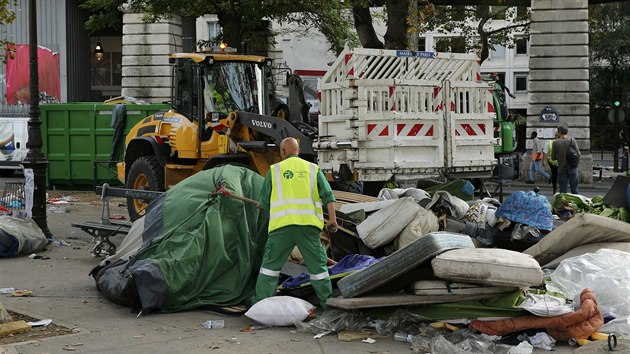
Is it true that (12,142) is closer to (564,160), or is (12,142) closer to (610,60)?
(564,160)

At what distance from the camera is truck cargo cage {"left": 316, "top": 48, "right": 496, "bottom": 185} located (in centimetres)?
1337

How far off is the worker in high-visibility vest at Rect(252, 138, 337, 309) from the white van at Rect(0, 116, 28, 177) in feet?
68.1

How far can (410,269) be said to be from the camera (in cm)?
849

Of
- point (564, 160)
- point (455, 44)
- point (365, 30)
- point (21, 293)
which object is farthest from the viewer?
point (455, 44)

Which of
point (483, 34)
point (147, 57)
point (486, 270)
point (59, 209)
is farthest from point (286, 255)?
point (483, 34)

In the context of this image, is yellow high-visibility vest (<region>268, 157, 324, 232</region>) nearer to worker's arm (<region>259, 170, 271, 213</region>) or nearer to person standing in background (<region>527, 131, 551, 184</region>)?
worker's arm (<region>259, 170, 271, 213</region>)

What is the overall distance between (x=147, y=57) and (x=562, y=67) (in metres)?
12.9

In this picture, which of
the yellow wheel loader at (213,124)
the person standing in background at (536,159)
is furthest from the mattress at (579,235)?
the person standing in background at (536,159)

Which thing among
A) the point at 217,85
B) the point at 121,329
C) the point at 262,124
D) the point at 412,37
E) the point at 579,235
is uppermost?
the point at 412,37

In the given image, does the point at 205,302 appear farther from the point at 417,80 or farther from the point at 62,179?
the point at 62,179

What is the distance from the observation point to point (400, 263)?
27.7 ft

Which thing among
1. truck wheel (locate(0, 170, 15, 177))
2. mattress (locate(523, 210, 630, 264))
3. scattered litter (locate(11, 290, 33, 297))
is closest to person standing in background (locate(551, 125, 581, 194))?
mattress (locate(523, 210, 630, 264))

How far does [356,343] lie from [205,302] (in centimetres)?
201

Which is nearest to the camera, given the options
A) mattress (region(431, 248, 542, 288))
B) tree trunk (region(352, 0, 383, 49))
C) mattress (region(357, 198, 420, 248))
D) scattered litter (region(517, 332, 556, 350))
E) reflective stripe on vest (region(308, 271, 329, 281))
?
scattered litter (region(517, 332, 556, 350))
